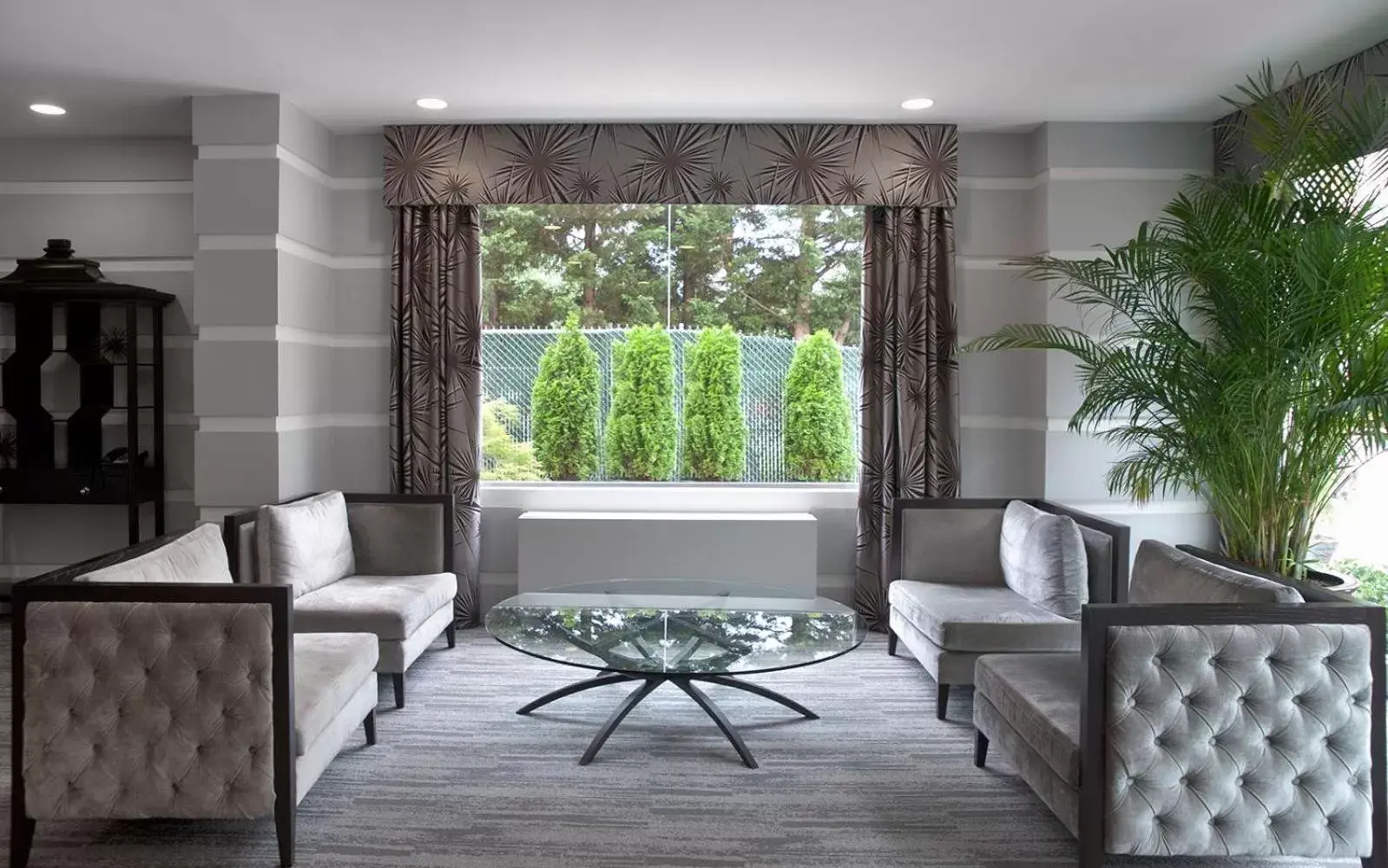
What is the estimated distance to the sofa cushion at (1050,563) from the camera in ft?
12.4

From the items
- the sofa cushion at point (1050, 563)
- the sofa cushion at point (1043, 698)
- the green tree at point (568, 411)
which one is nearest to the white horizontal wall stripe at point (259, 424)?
the green tree at point (568, 411)

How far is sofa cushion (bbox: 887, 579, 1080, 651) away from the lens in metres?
3.55

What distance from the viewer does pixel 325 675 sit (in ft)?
9.45

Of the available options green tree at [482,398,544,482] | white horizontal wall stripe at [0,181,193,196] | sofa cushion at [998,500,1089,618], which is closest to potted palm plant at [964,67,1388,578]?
sofa cushion at [998,500,1089,618]

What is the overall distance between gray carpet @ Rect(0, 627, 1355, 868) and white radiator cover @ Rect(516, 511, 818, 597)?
1.10 meters

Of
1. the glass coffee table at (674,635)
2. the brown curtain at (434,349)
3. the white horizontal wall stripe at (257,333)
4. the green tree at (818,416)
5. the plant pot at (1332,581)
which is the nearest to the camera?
the glass coffee table at (674,635)

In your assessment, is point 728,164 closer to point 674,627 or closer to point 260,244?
point 260,244

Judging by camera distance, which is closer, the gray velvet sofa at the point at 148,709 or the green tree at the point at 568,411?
the gray velvet sofa at the point at 148,709

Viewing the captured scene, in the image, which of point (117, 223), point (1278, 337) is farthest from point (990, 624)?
point (117, 223)

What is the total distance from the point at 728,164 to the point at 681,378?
128 centimetres

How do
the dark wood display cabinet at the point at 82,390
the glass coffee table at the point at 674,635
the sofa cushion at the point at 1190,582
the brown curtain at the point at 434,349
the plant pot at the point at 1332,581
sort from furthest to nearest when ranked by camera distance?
the brown curtain at the point at 434,349 → the dark wood display cabinet at the point at 82,390 → the plant pot at the point at 1332,581 → the glass coffee table at the point at 674,635 → the sofa cushion at the point at 1190,582

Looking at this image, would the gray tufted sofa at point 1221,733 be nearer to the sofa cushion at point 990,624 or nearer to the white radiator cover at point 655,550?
the sofa cushion at point 990,624

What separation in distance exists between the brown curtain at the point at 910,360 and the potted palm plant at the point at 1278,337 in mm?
1250

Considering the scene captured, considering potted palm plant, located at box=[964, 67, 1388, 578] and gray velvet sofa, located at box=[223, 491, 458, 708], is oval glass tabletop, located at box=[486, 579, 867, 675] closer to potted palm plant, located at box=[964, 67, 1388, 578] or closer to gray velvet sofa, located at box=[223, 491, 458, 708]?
gray velvet sofa, located at box=[223, 491, 458, 708]
